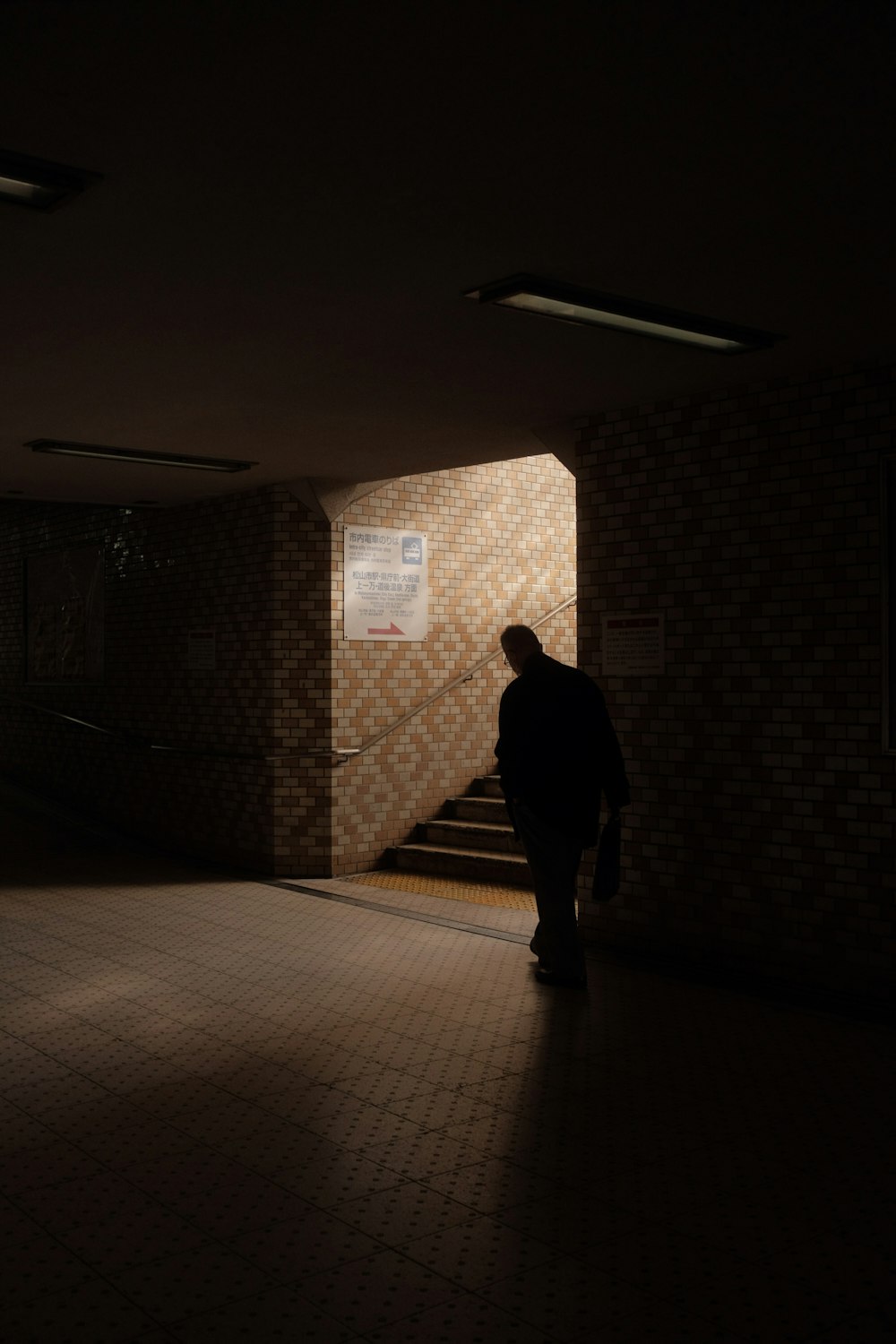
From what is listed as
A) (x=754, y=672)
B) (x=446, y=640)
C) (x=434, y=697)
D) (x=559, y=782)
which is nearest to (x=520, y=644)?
(x=559, y=782)

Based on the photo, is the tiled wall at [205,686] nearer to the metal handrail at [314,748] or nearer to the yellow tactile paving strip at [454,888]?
the metal handrail at [314,748]

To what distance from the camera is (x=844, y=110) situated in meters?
3.22

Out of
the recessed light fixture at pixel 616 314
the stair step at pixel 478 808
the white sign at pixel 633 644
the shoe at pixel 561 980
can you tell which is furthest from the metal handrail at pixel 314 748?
the recessed light fixture at pixel 616 314

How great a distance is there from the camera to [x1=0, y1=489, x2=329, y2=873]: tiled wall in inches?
372

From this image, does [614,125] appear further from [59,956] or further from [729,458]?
[59,956]

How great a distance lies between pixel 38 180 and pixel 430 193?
3.98 feet

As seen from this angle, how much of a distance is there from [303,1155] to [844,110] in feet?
11.5

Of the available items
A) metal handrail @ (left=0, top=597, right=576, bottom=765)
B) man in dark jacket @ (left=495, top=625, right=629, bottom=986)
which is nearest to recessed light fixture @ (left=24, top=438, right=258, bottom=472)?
metal handrail @ (left=0, top=597, right=576, bottom=765)

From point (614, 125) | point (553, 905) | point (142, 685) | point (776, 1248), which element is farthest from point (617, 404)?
point (142, 685)

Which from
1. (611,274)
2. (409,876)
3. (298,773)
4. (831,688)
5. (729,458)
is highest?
(611,274)

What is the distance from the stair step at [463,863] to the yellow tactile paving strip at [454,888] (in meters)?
0.06

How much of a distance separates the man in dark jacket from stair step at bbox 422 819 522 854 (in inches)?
124

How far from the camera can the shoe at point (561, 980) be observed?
19.5 ft

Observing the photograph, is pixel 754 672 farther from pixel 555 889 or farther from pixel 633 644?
pixel 555 889
